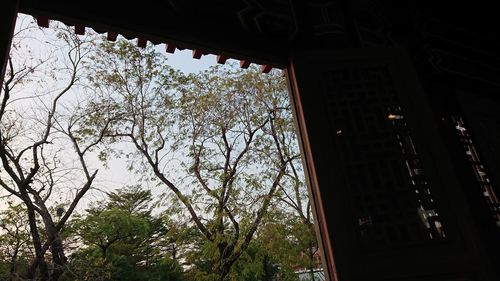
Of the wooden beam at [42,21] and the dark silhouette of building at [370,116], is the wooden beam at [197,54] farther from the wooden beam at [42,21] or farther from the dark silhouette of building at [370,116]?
the wooden beam at [42,21]

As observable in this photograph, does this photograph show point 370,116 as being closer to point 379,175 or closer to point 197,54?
point 379,175

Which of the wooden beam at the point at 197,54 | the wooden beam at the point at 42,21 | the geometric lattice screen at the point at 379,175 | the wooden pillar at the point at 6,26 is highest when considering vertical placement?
the wooden beam at the point at 42,21

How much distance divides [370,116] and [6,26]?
56.6 inches

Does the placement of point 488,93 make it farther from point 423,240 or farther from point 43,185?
point 43,185

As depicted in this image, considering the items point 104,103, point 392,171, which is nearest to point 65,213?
point 104,103

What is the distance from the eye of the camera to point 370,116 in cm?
147

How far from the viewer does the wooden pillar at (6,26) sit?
103 cm

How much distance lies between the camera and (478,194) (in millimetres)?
1647

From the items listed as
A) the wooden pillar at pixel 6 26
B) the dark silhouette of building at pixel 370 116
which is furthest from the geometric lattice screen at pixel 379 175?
the wooden pillar at pixel 6 26

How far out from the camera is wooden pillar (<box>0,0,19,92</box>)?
3.39 feet

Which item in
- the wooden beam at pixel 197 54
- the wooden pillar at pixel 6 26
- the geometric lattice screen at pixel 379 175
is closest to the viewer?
the wooden pillar at pixel 6 26

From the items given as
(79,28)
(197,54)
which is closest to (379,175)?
(197,54)

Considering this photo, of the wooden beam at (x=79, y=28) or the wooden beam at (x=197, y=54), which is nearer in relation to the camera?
the wooden beam at (x=79, y=28)

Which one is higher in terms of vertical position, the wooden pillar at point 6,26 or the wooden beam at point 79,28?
the wooden beam at point 79,28
